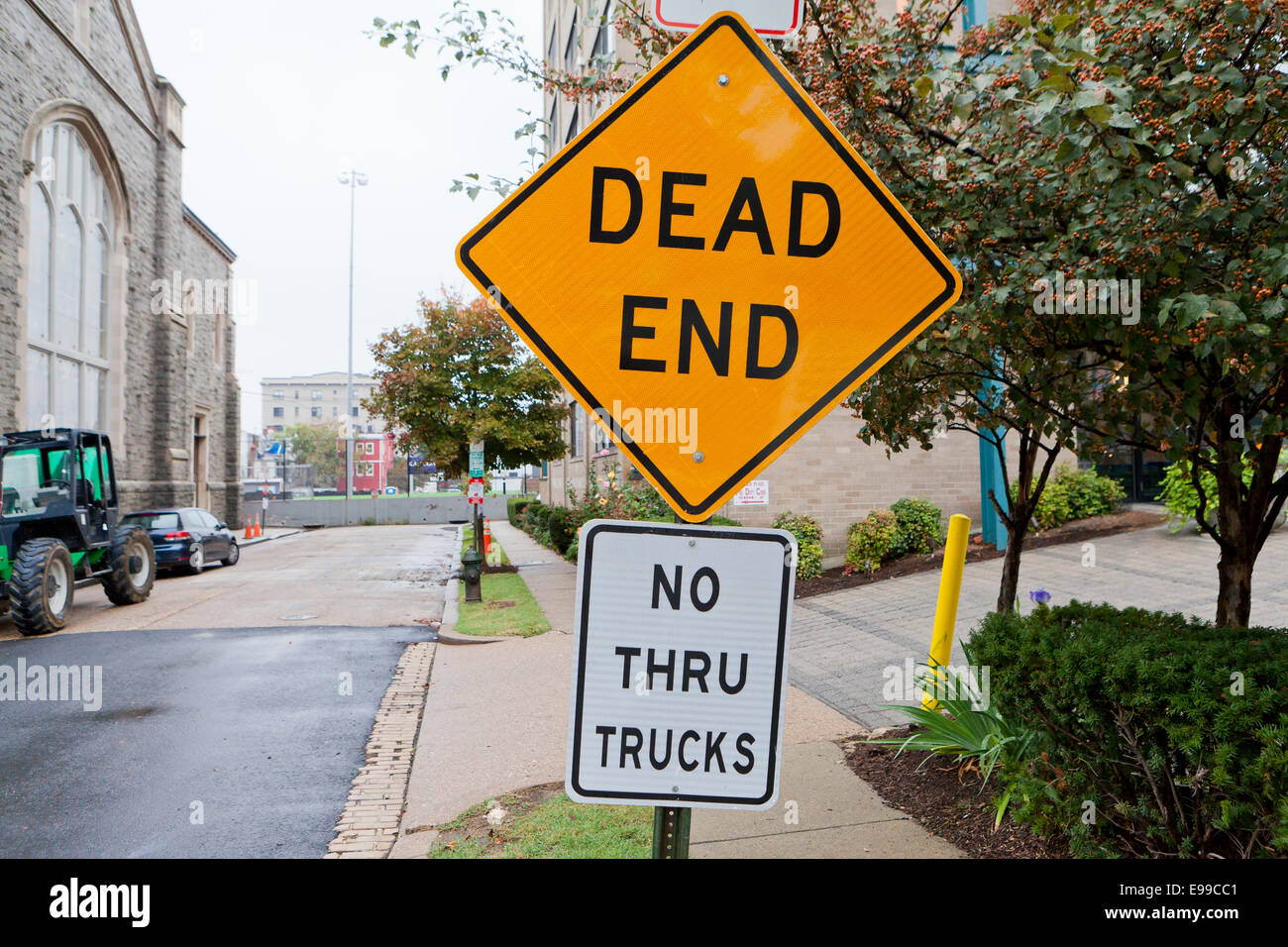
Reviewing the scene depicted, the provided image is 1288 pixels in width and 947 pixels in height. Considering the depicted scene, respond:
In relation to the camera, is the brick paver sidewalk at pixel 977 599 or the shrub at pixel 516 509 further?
the shrub at pixel 516 509

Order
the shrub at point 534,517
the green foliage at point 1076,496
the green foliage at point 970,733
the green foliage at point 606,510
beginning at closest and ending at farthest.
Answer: the green foliage at point 970,733, the green foliage at point 1076,496, the green foliage at point 606,510, the shrub at point 534,517

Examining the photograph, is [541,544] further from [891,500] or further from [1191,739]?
[1191,739]

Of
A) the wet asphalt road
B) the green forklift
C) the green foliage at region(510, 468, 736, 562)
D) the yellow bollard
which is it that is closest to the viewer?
the wet asphalt road

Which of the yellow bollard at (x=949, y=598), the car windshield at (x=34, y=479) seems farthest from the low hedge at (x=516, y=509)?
the yellow bollard at (x=949, y=598)

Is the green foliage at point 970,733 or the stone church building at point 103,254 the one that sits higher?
the stone church building at point 103,254

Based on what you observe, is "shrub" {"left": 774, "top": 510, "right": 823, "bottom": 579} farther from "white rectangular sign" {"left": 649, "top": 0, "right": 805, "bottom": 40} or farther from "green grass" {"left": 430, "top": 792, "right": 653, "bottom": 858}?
"white rectangular sign" {"left": 649, "top": 0, "right": 805, "bottom": 40}

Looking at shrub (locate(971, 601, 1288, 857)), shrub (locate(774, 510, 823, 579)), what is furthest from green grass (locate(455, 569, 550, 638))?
shrub (locate(971, 601, 1288, 857))

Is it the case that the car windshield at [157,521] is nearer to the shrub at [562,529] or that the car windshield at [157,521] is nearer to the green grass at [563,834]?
the shrub at [562,529]

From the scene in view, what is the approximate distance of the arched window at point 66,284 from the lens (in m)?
20.8

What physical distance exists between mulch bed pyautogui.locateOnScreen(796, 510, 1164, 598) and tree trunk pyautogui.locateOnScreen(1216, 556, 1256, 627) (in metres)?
7.96

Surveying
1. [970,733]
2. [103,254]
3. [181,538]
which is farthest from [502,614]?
[103,254]

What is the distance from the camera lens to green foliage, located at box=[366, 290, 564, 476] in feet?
61.8

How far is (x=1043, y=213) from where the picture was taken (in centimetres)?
378

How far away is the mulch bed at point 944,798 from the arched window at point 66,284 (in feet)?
65.9
